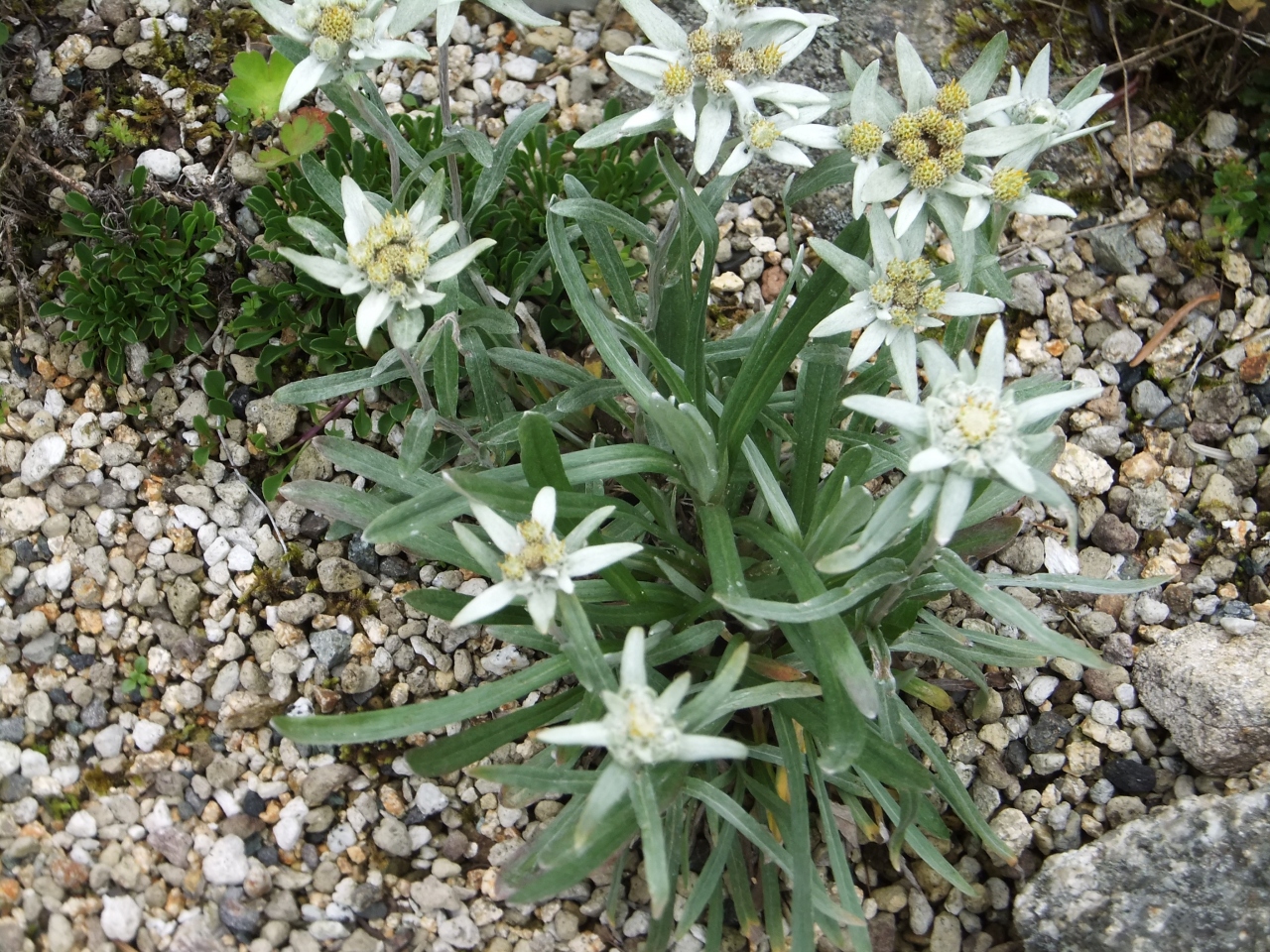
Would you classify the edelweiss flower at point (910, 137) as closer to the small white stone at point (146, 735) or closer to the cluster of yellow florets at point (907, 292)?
the cluster of yellow florets at point (907, 292)

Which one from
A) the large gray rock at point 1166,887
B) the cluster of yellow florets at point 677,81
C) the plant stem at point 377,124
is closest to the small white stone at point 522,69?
the plant stem at point 377,124

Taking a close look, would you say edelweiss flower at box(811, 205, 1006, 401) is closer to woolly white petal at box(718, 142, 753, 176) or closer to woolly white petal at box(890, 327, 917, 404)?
woolly white petal at box(890, 327, 917, 404)

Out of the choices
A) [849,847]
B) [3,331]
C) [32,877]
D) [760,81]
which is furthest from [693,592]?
[3,331]

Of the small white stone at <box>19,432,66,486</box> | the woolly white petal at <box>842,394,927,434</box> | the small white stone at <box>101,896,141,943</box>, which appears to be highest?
the woolly white petal at <box>842,394,927,434</box>

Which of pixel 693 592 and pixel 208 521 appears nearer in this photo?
pixel 693 592

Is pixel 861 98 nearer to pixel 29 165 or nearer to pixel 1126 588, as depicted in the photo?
pixel 1126 588

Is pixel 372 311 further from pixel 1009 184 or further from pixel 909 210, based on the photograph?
pixel 1009 184

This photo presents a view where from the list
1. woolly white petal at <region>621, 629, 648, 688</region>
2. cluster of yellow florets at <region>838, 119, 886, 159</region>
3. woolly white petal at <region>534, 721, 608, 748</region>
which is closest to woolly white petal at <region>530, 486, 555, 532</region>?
woolly white petal at <region>621, 629, 648, 688</region>
